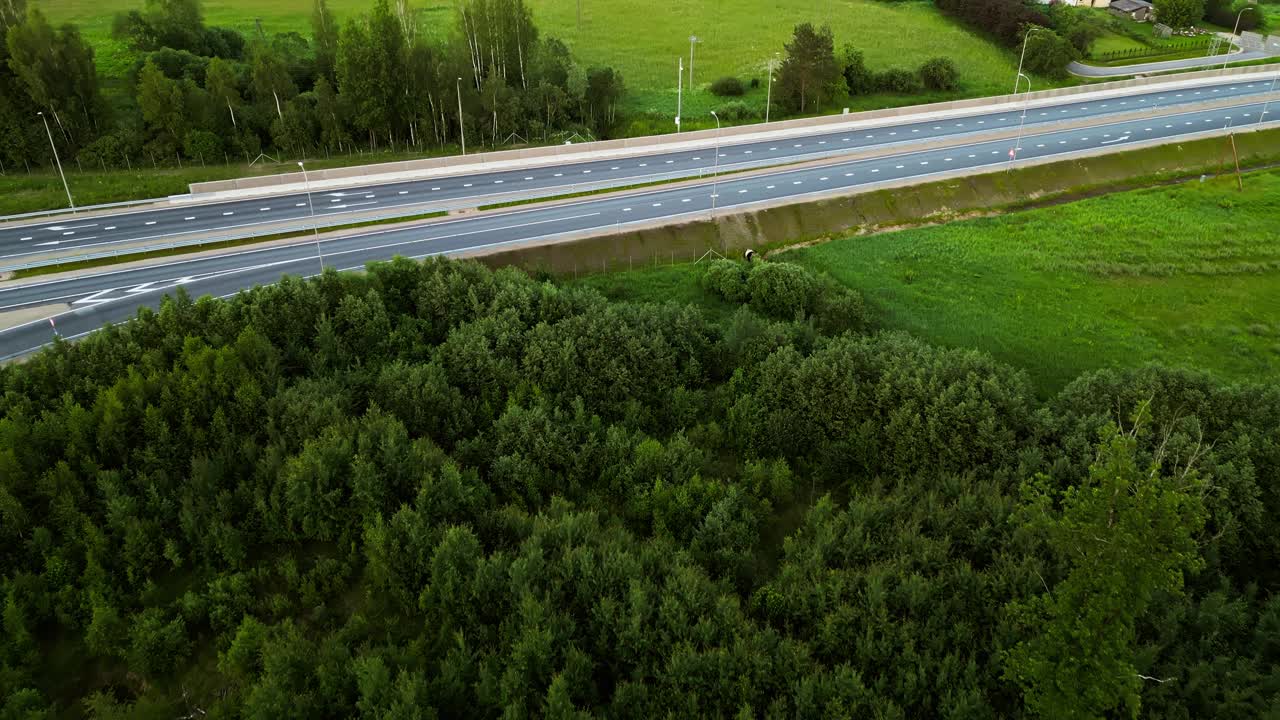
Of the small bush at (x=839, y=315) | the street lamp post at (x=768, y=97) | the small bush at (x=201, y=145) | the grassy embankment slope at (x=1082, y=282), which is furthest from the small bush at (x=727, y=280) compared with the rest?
the small bush at (x=201, y=145)

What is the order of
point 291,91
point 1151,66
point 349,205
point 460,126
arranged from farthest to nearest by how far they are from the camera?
point 1151,66 < point 460,126 < point 291,91 < point 349,205

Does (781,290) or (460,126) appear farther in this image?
(460,126)

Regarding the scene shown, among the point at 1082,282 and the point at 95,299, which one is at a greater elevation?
the point at 95,299

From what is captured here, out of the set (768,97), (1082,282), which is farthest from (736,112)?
(1082,282)

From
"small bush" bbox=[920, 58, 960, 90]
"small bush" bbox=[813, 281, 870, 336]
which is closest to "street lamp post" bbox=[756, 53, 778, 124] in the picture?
"small bush" bbox=[920, 58, 960, 90]

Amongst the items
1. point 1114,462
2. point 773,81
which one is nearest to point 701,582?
point 1114,462

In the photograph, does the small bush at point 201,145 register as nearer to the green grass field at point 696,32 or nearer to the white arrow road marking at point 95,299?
the green grass field at point 696,32

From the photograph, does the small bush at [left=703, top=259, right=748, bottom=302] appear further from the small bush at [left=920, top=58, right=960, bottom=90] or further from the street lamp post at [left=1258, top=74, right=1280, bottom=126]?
the street lamp post at [left=1258, top=74, right=1280, bottom=126]

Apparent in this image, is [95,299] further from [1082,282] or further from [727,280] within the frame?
[1082,282]
